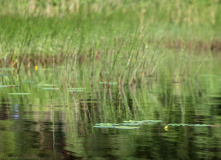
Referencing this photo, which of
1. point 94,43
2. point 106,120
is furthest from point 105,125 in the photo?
point 94,43

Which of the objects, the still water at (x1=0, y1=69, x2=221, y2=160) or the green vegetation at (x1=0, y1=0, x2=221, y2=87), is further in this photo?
the green vegetation at (x1=0, y1=0, x2=221, y2=87)

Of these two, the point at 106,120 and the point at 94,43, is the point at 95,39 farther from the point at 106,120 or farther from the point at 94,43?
the point at 106,120

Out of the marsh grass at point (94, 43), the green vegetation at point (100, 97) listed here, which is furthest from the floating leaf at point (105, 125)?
the marsh grass at point (94, 43)

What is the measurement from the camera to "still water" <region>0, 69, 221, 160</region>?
5.20m

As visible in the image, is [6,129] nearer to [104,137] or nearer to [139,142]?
[104,137]

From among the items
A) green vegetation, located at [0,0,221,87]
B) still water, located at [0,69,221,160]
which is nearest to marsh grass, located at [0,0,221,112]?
green vegetation, located at [0,0,221,87]

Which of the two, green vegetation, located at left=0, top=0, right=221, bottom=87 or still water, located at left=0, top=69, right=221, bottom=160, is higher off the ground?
green vegetation, located at left=0, top=0, right=221, bottom=87

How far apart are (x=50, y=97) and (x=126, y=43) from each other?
7.39ft

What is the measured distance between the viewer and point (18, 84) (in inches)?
487

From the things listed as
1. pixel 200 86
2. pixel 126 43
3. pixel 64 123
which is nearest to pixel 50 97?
pixel 126 43

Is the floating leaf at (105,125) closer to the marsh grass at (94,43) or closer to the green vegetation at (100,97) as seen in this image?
the green vegetation at (100,97)

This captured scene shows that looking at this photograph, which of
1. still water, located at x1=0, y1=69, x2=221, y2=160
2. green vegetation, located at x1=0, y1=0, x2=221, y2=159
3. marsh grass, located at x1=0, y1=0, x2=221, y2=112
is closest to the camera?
still water, located at x1=0, y1=69, x2=221, y2=160

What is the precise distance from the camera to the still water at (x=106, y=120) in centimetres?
520

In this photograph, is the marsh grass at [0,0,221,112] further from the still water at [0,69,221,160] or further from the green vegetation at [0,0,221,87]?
the still water at [0,69,221,160]
